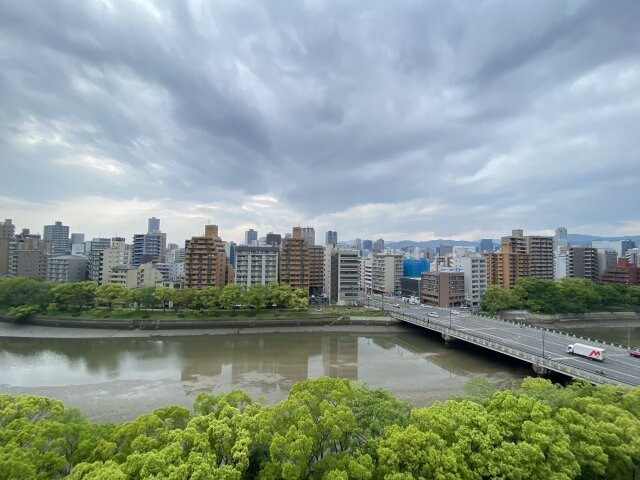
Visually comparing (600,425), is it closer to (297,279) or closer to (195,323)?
(195,323)

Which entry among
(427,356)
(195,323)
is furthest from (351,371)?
(195,323)

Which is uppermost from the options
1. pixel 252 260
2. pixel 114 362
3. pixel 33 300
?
pixel 252 260

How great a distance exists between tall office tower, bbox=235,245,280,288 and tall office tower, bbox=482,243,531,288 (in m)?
39.9

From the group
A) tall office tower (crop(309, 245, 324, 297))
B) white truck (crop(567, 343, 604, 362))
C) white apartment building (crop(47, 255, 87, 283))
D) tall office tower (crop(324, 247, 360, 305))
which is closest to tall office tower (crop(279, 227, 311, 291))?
tall office tower (crop(309, 245, 324, 297))

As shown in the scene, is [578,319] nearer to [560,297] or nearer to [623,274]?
[560,297]

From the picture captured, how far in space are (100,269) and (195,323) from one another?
99.7 feet

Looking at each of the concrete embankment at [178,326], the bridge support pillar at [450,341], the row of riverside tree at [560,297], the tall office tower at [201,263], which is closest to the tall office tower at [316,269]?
the concrete embankment at [178,326]

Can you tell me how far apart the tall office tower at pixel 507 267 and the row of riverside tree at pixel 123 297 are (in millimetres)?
37754

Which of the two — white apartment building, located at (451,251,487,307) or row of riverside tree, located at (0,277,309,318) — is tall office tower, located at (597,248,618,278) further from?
row of riverside tree, located at (0,277,309,318)

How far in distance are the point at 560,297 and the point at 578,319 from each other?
363 cm

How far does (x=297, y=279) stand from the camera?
172 ft

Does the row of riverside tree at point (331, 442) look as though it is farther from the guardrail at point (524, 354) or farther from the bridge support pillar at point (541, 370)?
the bridge support pillar at point (541, 370)

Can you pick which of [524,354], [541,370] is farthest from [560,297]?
[541,370]

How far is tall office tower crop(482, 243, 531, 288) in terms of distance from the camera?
58344 mm
